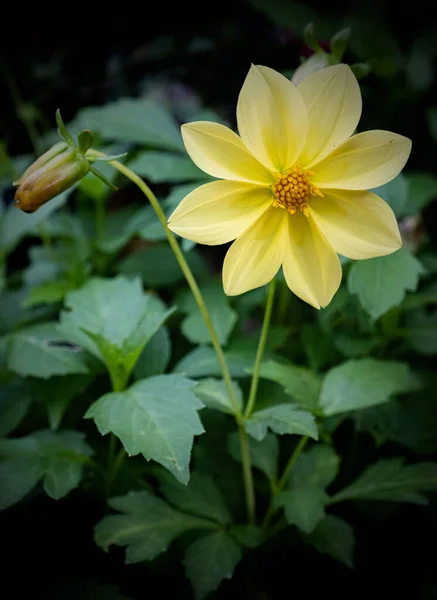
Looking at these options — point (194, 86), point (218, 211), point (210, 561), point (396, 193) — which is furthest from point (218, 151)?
point (194, 86)

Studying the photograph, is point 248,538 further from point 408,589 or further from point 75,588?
point 408,589

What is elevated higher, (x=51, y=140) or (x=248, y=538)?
(x=51, y=140)

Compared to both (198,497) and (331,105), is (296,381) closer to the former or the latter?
(198,497)

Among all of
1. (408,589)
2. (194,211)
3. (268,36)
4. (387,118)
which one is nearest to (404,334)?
(408,589)

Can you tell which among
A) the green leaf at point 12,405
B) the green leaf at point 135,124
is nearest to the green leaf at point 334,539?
the green leaf at point 12,405

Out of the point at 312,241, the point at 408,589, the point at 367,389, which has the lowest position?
the point at 408,589

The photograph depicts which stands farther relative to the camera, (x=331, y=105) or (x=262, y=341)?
(x=262, y=341)

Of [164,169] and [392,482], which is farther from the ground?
[164,169]
